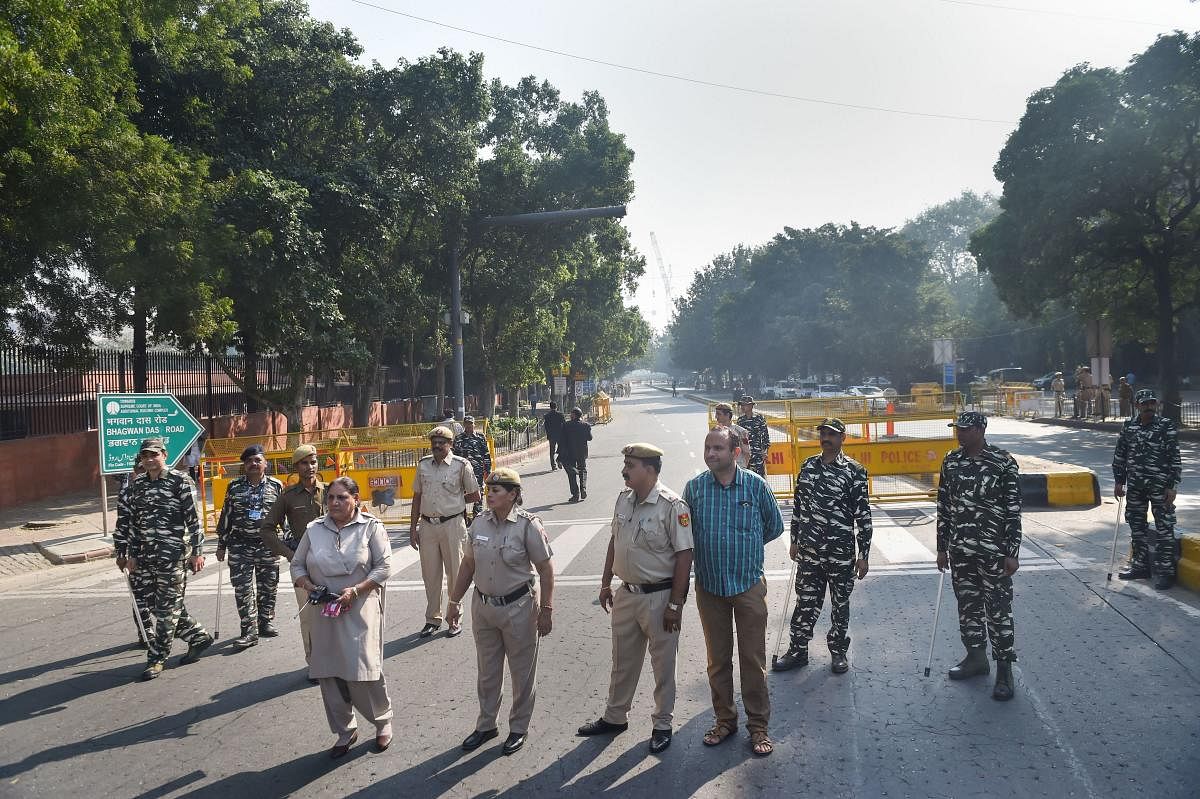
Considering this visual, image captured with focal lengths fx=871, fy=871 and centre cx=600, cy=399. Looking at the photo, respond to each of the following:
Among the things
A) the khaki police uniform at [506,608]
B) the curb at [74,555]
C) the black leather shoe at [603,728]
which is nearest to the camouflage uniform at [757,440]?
the black leather shoe at [603,728]

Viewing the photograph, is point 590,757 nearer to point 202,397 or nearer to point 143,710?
point 143,710

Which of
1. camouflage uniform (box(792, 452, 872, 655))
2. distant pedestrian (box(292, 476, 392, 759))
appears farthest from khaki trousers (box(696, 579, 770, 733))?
distant pedestrian (box(292, 476, 392, 759))

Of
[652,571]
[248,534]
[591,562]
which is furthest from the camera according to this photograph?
[591,562]

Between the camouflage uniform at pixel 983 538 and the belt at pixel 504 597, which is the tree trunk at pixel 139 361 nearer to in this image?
the belt at pixel 504 597

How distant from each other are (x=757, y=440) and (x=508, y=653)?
8.13 m

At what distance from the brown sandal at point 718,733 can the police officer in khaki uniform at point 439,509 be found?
3.12m

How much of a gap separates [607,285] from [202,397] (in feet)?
73.0

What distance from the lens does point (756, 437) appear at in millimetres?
12656

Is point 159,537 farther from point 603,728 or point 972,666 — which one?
point 972,666

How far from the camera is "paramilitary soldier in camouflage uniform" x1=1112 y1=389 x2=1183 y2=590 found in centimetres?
816

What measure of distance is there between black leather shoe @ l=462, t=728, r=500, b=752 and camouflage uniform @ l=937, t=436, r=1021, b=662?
10.6 ft

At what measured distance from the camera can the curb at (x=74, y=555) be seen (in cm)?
1177

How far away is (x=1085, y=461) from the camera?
19750 mm

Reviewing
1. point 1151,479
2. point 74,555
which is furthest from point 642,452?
point 74,555
